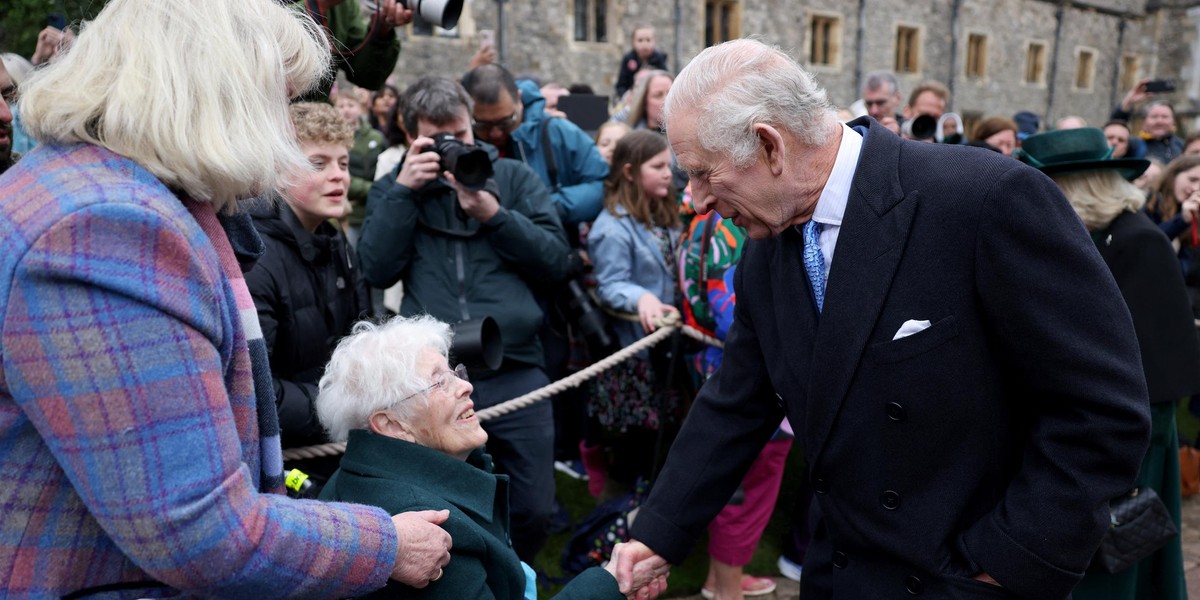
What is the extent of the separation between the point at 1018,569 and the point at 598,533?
2.50 meters

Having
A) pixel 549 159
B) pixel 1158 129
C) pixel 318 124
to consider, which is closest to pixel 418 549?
pixel 318 124

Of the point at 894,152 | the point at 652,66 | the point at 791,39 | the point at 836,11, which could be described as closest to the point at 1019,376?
the point at 894,152

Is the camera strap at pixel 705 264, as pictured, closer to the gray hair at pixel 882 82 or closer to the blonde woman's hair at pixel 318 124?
the blonde woman's hair at pixel 318 124

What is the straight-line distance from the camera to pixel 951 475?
170 cm

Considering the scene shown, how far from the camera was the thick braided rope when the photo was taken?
282 cm

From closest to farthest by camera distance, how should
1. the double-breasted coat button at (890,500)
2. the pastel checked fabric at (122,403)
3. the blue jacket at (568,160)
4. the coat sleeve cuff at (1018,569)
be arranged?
1. the pastel checked fabric at (122,403)
2. the coat sleeve cuff at (1018,569)
3. the double-breasted coat button at (890,500)
4. the blue jacket at (568,160)

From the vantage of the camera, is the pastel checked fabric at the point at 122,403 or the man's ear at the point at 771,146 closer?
the pastel checked fabric at the point at 122,403

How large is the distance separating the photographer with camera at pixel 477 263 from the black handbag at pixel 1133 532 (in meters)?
1.90

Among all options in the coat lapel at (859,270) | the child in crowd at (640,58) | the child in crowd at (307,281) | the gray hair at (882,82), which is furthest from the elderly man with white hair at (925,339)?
the child in crowd at (640,58)

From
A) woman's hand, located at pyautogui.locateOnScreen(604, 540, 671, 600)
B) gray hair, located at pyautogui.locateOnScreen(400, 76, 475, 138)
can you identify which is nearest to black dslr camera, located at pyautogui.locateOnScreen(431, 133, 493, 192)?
gray hair, located at pyautogui.locateOnScreen(400, 76, 475, 138)

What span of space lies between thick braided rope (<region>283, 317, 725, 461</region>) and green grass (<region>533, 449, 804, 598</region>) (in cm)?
94

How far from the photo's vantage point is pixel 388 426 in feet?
6.97

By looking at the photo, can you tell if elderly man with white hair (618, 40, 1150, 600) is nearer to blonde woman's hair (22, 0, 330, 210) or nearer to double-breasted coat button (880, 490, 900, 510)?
double-breasted coat button (880, 490, 900, 510)

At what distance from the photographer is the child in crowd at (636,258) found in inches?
165
